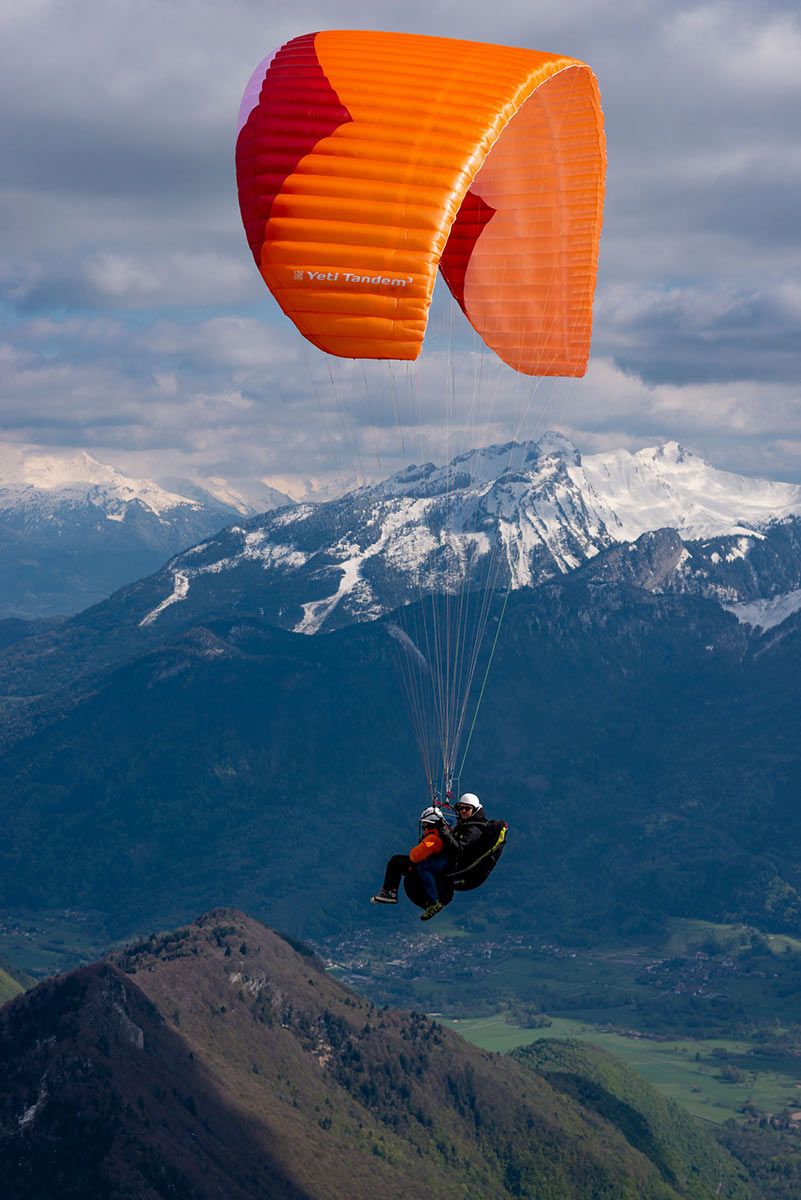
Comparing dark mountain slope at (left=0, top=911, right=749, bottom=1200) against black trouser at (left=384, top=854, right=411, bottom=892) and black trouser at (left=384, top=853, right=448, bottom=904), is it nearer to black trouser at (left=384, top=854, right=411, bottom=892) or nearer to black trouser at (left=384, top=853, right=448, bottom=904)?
black trouser at (left=384, top=854, right=411, bottom=892)

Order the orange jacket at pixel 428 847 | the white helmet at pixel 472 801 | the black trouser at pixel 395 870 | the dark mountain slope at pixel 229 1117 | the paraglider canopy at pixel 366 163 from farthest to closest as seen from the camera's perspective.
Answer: the dark mountain slope at pixel 229 1117, the paraglider canopy at pixel 366 163, the white helmet at pixel 472 801, the black trouser at pixel 395 870, the orange jacket at pixel 428 847

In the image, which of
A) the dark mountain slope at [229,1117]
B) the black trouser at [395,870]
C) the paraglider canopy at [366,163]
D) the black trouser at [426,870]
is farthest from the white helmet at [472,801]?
the dark mountain slope at [229,1117]

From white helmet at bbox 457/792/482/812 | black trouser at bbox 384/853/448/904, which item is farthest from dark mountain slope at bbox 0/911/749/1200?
white helmet at bbox 457/792/482/812

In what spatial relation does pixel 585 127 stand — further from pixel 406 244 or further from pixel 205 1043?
pixel 205 1043

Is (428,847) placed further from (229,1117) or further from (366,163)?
(229,1117)

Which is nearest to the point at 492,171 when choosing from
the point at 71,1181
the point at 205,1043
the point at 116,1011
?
the point at 71,1181

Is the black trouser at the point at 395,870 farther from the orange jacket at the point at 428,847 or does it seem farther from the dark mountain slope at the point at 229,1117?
the dark mountain slope at the point at 229,1117

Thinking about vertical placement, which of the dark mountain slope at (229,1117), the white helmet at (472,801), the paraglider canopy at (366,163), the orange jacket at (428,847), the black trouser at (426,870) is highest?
the paraglider canopy at (366,163)

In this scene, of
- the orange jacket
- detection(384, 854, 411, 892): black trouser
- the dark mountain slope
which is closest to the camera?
the orange jacket
